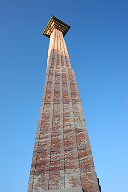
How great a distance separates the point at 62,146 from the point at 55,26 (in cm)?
1139

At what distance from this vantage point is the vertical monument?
13.7ft

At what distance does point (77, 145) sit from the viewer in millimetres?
5059

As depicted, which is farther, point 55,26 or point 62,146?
point 55,26

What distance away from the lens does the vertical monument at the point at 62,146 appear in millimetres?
4176

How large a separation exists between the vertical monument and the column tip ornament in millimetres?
7844

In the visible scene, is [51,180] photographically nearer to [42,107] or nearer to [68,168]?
[68,168]

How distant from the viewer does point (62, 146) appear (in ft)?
16.7

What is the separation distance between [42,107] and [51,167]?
222 cm

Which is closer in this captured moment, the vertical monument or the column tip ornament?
the vertical monument

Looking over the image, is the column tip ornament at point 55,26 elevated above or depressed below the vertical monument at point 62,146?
above

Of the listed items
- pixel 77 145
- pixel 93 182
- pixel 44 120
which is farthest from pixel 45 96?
pixel 93 182

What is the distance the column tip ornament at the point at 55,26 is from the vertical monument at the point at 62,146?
7.84 m

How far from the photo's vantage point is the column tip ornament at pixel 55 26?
15.0m

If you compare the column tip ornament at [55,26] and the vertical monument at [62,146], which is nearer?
the vertical monument at [62,146]
